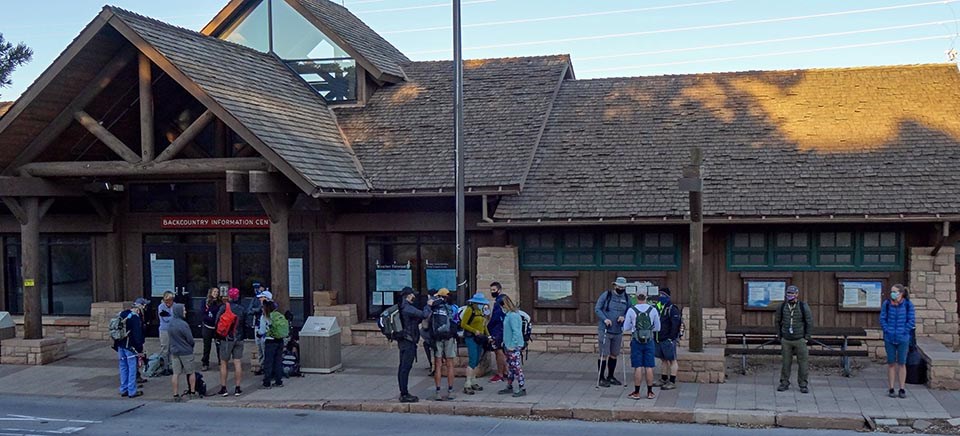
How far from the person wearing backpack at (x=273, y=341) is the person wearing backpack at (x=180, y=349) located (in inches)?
43.2

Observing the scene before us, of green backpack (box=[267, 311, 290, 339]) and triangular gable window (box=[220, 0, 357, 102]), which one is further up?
triangular gable window (box=[220, 0, 357, 102])

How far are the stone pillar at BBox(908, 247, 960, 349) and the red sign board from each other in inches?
467

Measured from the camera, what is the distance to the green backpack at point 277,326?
13.9 meters

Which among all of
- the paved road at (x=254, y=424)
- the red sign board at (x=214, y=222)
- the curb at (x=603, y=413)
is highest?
the red sign board at (x=214, y=222)

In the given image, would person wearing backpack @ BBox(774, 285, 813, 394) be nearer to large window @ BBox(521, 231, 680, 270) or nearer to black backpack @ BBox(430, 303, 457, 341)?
large window @ BBox(521, 231, 680, 270)

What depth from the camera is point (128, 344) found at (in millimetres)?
13852

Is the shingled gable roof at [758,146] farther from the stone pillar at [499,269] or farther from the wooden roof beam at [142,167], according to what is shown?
the wooden roof beam at [142,167]

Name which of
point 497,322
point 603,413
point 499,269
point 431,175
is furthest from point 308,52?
point 603,413

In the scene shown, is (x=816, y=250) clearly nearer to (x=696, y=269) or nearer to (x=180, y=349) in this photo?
(x=696, y=269)

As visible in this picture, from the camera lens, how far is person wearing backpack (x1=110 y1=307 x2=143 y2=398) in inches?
541

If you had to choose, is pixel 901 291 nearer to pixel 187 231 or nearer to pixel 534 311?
pixel 534 311

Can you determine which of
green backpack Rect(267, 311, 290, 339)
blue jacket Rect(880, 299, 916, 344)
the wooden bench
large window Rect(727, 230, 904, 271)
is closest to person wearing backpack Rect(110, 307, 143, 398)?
green backpack Rect(267, 311, 290, 339)

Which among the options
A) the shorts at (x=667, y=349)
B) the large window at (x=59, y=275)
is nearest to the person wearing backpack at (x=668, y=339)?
the shorts at (x=667, y=349)

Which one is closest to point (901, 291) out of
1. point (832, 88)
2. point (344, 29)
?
point (832, 88)
